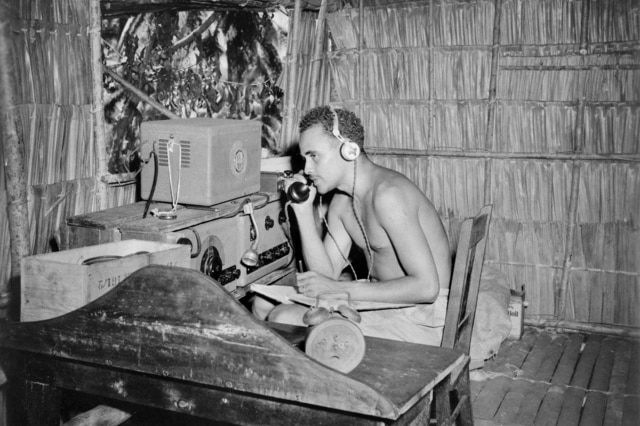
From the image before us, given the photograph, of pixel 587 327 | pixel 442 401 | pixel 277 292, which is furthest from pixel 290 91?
Result: pixel 442 401

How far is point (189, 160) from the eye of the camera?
348 centimetres

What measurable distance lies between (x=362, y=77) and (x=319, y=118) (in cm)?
216

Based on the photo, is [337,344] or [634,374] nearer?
[337,344]

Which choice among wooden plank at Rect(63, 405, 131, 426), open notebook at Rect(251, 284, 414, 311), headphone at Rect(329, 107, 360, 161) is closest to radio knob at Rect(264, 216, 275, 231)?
open notebook at Rect(251, 284, 414, 311)

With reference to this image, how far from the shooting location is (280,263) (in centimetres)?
434

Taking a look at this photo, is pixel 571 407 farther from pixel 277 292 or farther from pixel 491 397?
pixel 277 292

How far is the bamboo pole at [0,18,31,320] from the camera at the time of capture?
3.27m

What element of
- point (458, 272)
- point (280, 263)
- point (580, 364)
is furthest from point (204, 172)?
point (580, 364)

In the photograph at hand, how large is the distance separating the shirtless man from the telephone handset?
40 mm

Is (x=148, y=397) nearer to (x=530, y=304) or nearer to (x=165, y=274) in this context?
(x=165, y=274)

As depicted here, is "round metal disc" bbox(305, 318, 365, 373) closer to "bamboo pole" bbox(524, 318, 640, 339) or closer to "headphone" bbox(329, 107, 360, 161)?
"headphone" bbox(329, 107, 360, 161)

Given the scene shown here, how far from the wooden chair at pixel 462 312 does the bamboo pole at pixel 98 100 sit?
219 centimetres

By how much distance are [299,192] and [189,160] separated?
61cm

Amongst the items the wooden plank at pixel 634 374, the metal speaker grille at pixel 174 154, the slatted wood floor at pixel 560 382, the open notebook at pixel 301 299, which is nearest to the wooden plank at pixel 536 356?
the slatted wood floor at pixel 560 382
